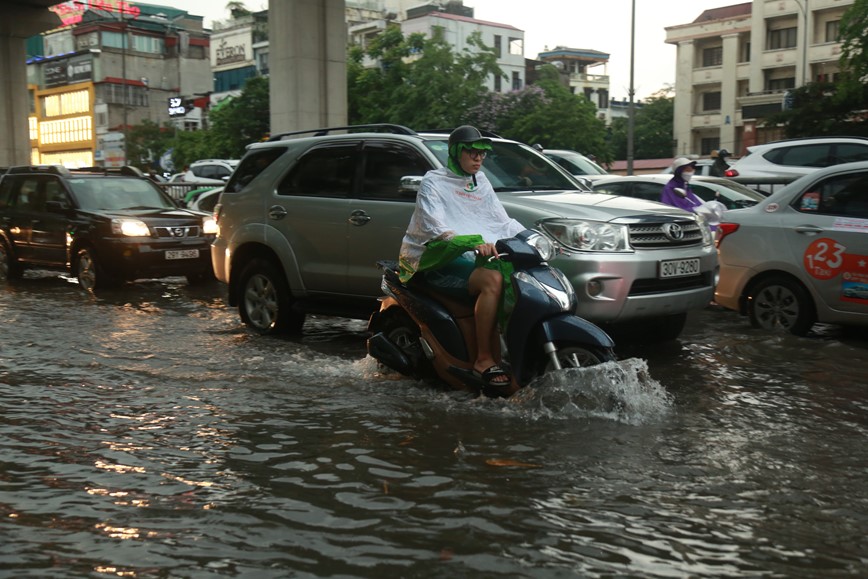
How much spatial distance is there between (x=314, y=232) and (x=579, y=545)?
5.62m

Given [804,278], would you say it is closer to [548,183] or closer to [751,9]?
[548,183]

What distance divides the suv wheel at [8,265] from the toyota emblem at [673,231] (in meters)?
11.6

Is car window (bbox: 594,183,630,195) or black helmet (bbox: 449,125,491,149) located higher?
black helmet (bbox: 449,125,491,149)

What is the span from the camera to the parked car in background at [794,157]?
17.1 m

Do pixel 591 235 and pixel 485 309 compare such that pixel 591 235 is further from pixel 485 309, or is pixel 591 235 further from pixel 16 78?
pixel 16 78

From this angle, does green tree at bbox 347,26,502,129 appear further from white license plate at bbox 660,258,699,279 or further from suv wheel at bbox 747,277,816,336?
white license plate at bbox 660,258,699,279

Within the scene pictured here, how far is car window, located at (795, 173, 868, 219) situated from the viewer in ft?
28.3

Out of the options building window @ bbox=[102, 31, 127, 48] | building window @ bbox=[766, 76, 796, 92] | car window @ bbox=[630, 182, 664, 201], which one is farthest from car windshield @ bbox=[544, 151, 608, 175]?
building window @ bbox=[102, 31, 127, 48]

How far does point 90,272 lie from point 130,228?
2.89 ft

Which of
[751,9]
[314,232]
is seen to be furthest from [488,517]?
[751,9]

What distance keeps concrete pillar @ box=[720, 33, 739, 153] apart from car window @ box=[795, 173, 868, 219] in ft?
202

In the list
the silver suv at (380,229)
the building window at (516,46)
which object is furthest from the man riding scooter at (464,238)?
the building window at (516,46)

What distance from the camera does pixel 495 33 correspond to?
94.8 meters

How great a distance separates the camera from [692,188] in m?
14.4
